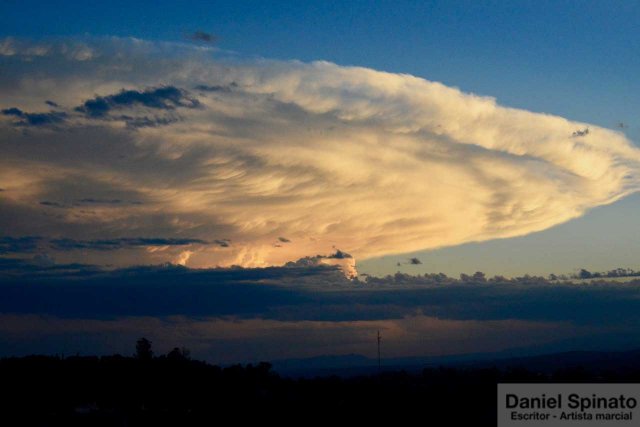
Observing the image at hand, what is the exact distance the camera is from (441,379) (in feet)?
428

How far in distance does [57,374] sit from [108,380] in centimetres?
777

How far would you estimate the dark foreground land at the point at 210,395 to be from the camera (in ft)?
280

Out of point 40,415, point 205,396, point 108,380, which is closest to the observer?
point 40,415

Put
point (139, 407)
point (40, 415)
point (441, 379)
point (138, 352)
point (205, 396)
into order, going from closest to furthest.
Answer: point (40, 415)
point (139, 407)
point (205, 396)
point (441, 379)
point (138, 352)

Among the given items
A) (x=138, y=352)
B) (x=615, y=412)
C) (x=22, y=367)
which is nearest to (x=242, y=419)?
(x=615, y=412)

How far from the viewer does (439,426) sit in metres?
87.0

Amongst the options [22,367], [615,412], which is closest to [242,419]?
[615,412]

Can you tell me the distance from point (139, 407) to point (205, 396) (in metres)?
12.2

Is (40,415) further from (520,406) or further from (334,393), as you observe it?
(520,406)

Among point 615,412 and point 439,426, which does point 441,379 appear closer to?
point 439,426

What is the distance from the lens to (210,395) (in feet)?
338

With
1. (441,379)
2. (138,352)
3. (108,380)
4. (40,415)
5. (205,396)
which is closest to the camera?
(40,415)

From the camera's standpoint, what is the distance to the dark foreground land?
8525 cm

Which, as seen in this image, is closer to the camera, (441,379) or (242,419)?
(242,419)
